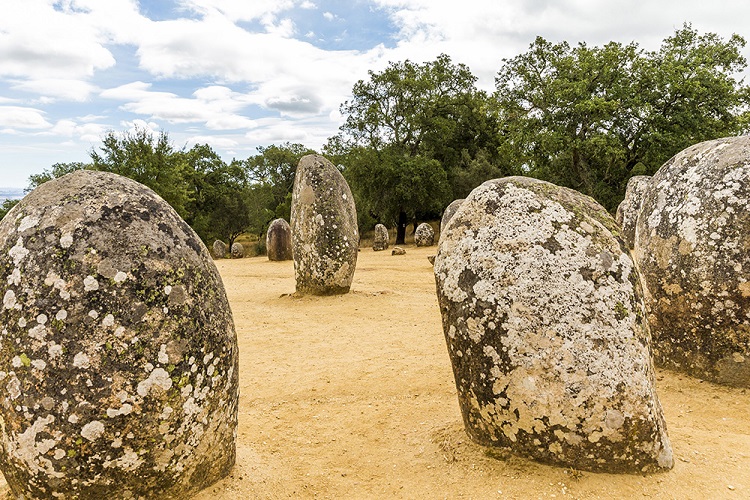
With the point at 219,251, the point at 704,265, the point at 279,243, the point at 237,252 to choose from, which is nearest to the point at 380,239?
the point at 279,243

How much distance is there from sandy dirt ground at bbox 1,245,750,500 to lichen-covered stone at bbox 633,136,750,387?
0.30 m

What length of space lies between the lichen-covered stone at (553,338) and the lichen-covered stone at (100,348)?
1814 millimetres

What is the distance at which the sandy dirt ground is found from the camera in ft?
11.1

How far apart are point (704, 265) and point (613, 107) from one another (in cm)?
1972

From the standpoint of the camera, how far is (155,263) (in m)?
3.02

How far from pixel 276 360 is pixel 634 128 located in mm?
23037

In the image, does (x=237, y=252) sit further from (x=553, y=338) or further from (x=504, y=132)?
(x=553, y=338)

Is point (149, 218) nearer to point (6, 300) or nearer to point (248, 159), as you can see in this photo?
point (6, 300)

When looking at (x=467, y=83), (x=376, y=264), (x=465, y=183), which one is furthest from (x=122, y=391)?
(x=467, y=83)

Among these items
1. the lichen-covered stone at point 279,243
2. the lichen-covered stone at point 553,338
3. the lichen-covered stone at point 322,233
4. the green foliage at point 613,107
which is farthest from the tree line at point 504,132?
the lichen-covered stone at point 553,338

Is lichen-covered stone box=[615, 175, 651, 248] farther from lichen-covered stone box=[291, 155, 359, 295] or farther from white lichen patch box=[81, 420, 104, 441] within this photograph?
white lichen patch box=[81, 420, 104, 441]

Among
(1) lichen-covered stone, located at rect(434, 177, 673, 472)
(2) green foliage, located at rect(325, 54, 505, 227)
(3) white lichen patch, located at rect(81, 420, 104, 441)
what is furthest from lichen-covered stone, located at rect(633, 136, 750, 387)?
(2) green foliage, located at rect(325, 54, 505, 227)

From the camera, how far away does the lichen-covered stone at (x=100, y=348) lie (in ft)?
9.13

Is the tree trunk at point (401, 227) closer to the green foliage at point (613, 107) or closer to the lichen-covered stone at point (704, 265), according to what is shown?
the green foliage at point (613, 107)
